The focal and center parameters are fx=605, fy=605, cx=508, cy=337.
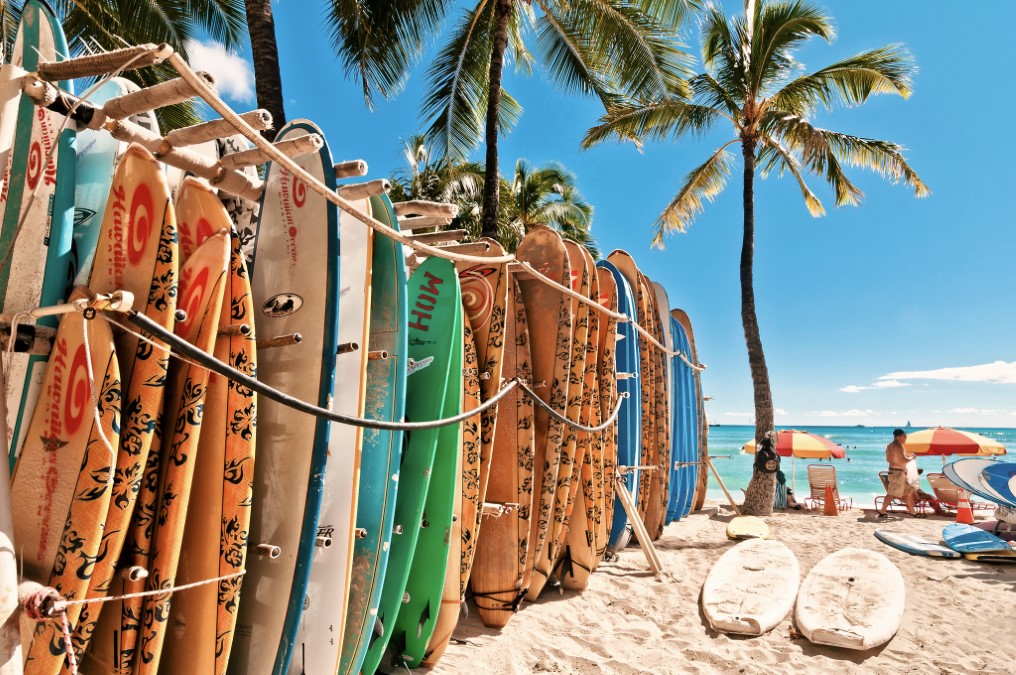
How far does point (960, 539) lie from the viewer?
6.02 m

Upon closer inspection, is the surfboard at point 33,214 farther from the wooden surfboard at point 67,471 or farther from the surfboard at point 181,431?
the surfboard at point 181,431

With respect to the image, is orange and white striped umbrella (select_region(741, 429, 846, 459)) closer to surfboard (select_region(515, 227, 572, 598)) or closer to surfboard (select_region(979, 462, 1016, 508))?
surfboard (select_region(979, 462, 1016, 508))

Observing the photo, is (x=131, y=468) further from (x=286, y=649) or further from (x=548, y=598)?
(x=548, y=598)

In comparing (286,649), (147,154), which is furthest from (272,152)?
(286,649)

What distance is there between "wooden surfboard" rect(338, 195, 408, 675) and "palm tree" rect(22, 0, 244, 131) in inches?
293

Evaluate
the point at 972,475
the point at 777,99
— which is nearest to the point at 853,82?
the point at 777,99

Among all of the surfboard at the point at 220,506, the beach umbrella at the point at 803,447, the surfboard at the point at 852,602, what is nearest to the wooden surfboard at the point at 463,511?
the surfboard at the point at 220,506

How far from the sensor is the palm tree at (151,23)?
8188 mm

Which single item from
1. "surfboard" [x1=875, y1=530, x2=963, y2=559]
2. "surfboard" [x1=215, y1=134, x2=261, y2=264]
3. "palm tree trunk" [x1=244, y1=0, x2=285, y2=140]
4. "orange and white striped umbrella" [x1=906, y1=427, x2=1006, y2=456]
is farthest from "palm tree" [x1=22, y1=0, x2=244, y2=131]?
"orange and white striped umbrella" [x1=906, y1=427, x2=1006, y2=456]

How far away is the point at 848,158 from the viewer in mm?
9938

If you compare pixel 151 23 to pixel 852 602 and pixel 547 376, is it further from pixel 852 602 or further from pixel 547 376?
pixel 852 602

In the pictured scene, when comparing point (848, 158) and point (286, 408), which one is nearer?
point (286, 408)

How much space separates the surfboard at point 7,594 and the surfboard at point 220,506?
1.58 ft

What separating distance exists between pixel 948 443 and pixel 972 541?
6532 millimetres
